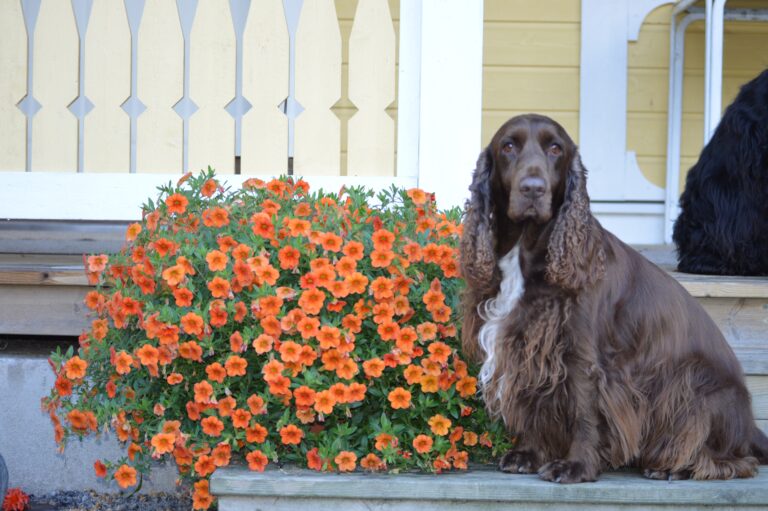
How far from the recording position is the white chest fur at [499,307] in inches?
109

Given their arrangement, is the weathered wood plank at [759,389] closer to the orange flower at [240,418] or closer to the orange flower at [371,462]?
the orange flower at [371,462]

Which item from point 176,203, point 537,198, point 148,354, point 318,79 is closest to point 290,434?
point 148,354

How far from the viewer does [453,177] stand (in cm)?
375

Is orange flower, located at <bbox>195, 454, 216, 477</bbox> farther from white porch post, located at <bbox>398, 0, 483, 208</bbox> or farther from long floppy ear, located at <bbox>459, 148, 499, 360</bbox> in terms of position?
white porch post, located at <bbox>398, 0, 483, 208</bbox>

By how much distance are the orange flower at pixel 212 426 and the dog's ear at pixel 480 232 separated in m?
0.80

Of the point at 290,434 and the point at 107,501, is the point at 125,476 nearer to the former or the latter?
the point at 290,434

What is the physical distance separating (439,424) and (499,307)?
370mm

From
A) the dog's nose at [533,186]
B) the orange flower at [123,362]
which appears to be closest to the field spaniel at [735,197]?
the dog's nose at [533,186]

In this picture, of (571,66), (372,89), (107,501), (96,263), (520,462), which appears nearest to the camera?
(520,462)

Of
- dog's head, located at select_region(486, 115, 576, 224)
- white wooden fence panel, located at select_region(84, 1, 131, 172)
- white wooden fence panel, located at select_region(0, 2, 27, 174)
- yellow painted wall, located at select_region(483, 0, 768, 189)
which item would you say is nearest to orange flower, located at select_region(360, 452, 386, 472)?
dog's head, located at select_region(486, 115, 576, 224)

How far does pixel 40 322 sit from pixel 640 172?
3.28 m

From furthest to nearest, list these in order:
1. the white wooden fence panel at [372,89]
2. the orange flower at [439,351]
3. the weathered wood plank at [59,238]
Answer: the weathered wood plank at [59,238] → the white wooden fence panel at [372,89] → the orange flower at [439,351]

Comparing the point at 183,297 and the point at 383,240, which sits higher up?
the point at 383,240

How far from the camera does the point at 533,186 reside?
8.65ft
